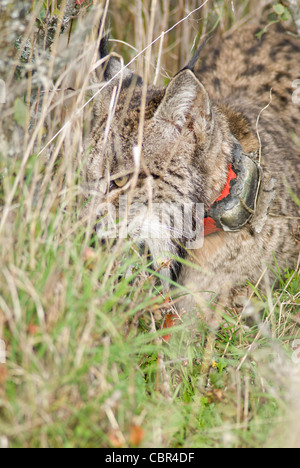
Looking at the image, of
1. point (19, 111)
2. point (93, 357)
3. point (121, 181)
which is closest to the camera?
point (93, 357)

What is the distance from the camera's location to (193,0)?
4.47 metres

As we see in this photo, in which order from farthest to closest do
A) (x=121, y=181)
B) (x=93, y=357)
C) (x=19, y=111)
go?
(x=121, y=181) < (x=19, y=111) < (x=93, y=357)

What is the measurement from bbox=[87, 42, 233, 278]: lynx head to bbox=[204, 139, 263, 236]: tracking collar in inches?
1.9

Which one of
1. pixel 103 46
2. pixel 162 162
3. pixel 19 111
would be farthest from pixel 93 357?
pixel 103 46

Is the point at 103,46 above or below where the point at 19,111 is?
above

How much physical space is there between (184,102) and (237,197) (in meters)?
0.59

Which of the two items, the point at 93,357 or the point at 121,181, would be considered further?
the point at 121,181

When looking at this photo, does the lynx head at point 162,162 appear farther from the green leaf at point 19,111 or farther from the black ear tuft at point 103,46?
the green leaf at point 19,111

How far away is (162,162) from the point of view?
2758 mm

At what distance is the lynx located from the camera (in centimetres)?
271

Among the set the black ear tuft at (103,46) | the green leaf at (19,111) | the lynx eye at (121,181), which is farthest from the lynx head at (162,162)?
the green leaf at (19,111)

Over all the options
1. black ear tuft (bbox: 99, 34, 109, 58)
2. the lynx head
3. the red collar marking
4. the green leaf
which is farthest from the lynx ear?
the green leaf

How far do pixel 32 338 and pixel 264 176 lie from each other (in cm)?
187

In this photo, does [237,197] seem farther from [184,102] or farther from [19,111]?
[19,111]
